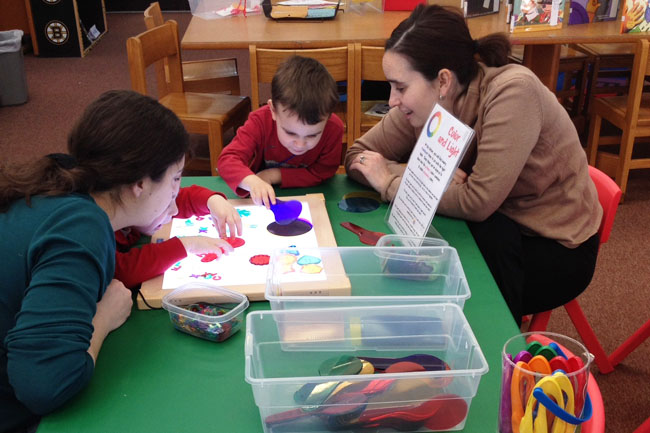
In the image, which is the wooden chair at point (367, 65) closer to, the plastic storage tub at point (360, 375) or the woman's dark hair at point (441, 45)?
the woman's dark hair at point (441, 45)

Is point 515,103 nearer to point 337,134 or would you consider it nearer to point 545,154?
point 545,154

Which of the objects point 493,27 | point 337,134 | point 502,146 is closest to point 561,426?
point 502,146

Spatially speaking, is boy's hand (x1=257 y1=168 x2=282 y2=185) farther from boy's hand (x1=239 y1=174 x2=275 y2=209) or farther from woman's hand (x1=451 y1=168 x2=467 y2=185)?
woman's hand (x1=451 y1=168 x2=467 y2=185)

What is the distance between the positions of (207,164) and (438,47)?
2.15 metres

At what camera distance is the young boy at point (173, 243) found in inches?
46.3

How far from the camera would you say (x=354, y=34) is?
10.2ft

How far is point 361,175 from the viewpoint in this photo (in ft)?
5.43

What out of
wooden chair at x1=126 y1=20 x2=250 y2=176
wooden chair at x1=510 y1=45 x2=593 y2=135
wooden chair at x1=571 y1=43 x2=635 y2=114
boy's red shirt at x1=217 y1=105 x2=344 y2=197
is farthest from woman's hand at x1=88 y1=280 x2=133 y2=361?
wooden chair at x1=571 y1=43 x2=635 y2=114

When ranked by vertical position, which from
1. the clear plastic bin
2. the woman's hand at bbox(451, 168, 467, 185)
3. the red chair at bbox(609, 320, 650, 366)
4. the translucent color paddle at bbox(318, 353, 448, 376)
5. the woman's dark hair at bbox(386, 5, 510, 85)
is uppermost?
the woman's dark hair at bbox(386, 5, 510, 85)

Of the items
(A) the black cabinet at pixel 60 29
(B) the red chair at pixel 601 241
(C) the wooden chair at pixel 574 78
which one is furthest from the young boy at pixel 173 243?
(A) the black cabinet at pixel 60 29

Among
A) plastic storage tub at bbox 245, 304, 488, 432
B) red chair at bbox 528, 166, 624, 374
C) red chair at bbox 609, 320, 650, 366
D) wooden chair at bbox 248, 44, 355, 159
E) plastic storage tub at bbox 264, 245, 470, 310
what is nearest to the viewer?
plastic storage tub at bbox 245, 304, 488, 432

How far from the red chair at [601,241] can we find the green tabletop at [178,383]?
59cm

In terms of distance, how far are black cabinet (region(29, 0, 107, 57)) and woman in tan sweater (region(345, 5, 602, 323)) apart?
4611 mm

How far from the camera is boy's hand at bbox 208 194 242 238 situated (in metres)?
1.36
